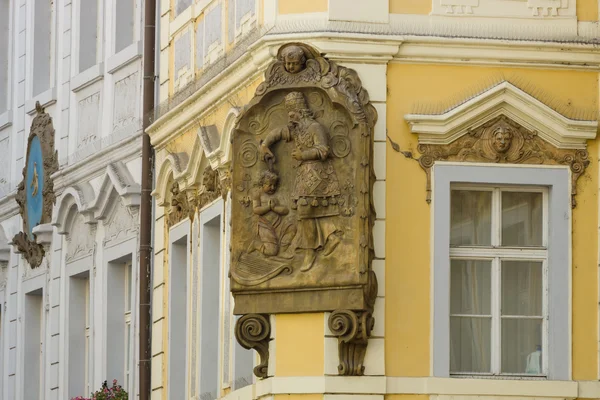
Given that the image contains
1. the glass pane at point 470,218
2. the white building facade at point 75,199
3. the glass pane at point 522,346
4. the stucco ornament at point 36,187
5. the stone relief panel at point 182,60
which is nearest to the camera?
the glass pane at point 522,346

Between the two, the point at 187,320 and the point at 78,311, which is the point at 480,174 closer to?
the point at 187,320

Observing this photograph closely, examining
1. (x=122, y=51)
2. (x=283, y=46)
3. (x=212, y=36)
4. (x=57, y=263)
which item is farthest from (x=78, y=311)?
(x=283, y=46)

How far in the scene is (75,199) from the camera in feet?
95.7

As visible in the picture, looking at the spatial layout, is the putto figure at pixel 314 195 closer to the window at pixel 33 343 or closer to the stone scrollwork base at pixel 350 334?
the stone scrollwork base at pixel 350 334

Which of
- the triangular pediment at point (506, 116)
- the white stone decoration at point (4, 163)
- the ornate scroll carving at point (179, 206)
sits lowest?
the ornate scroll carving at point (179, 206)

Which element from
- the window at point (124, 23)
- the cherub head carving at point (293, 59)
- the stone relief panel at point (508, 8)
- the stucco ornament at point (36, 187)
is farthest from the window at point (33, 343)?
the stone relief panel at point (508, 8)

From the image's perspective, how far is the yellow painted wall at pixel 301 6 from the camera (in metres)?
22.5

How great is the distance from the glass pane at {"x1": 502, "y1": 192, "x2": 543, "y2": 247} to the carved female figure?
1985mm

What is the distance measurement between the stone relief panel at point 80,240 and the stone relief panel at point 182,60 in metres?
3.34

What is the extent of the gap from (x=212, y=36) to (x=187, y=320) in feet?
9.50

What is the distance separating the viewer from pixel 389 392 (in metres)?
22.0

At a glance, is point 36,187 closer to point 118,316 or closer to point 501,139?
point 118,316

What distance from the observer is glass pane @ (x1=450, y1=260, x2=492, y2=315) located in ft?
74.1

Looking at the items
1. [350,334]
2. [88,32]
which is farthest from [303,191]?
[88,32]
